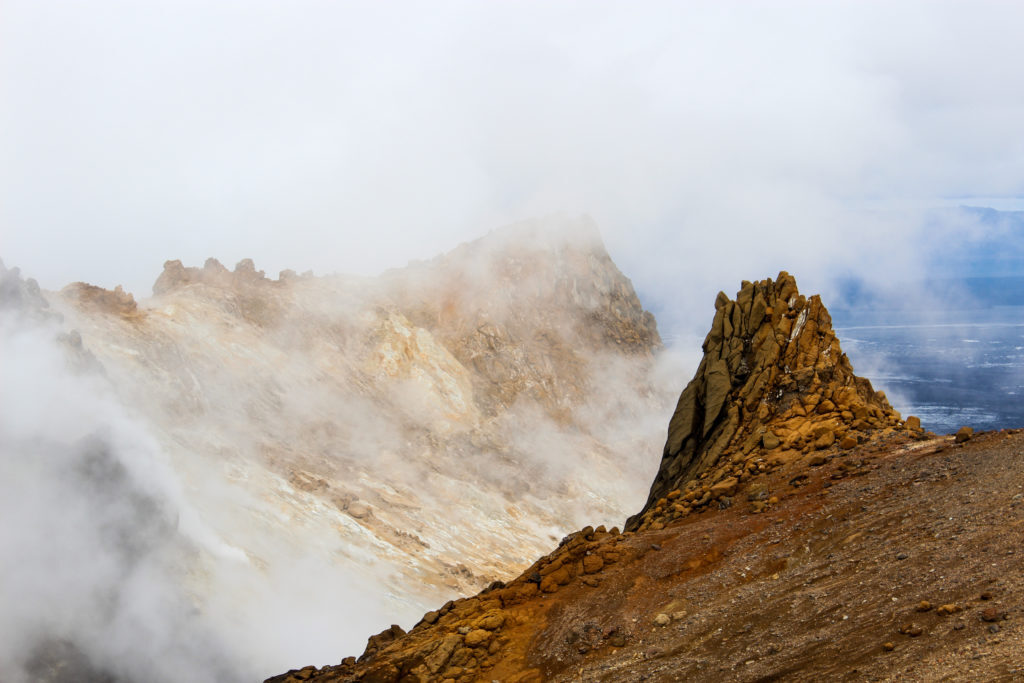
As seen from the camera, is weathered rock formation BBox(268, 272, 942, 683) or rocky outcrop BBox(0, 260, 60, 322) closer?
weathered rock formation BBox(268, 272, 942, 683)

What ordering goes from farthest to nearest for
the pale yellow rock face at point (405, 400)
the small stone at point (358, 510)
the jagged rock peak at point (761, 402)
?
the small stone at point (358, 510) → the pale yellow rock face at point (405, 400) → the jagged rock peak at point (761, 402)

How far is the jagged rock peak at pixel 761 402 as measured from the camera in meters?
18.1

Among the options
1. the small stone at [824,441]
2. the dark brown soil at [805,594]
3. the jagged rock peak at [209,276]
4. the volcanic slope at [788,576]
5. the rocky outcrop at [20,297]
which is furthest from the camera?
the jagged rock peak at [209,276]

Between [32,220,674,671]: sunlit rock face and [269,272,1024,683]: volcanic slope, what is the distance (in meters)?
18.4

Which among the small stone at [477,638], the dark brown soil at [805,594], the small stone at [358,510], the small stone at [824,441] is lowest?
the small stone at [477,638]

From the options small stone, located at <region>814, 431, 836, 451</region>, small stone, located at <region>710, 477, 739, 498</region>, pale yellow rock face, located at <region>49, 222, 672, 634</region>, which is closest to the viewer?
small stone, located at <region>710, 477, 739, 498</region>

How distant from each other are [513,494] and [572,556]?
128 feet

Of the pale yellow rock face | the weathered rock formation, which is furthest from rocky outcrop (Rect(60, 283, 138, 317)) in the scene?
the weathered rock formation

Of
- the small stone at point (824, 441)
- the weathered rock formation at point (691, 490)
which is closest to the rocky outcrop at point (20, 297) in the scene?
the weathered rock formation at point (691, 490)

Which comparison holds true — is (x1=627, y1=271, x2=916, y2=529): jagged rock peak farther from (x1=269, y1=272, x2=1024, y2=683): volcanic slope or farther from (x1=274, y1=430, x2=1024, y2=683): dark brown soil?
(x1=274, y1=430, x2=1024, y2=683): dark brown soil

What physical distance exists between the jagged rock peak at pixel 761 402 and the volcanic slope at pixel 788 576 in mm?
69

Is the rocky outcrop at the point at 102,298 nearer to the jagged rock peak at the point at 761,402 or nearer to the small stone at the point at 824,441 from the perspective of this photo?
the jagged rock peak at the point at 761,402

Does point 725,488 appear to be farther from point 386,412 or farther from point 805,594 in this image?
point 386,412

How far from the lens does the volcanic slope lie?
10727 mm
